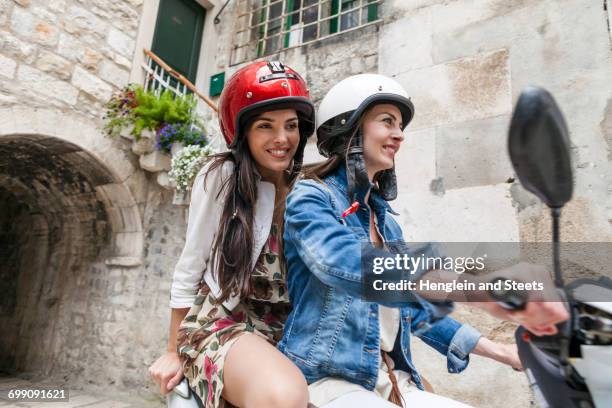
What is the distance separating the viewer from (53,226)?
6.31 metres

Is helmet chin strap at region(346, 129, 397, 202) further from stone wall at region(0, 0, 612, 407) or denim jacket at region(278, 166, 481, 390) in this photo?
stone wall at region(0, 0, 612, 407)

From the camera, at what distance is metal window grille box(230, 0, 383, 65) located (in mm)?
4293

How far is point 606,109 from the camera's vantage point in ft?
8.39

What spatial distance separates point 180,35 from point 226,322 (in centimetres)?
539

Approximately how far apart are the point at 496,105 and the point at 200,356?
2775 millimetres

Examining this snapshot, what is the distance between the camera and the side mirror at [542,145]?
1.80 feet

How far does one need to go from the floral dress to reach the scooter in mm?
890

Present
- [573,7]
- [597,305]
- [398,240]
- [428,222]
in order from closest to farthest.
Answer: [597,305] < [398,240] < [573,7] < [428,222]

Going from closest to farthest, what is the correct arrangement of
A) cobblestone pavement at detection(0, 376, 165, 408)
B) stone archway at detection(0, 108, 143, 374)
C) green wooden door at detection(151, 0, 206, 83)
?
cobblestone pavement at detection(0, 376, 165, 408), stone archway at detection(0, 108, 143, 374), green wooden door at detection(151, 0, 206, 83)

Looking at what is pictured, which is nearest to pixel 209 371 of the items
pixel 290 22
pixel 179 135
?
pixel 179 135

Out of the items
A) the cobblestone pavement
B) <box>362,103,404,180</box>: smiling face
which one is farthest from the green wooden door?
<box>362,103,404,180</box>: smiling face

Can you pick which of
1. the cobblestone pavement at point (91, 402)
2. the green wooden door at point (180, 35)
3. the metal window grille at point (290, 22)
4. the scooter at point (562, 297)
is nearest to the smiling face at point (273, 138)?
the scooter at point (562, 297)

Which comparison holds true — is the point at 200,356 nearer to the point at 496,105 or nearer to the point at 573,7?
the point at 496,105

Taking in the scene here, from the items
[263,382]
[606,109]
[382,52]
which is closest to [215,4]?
[382,52]
